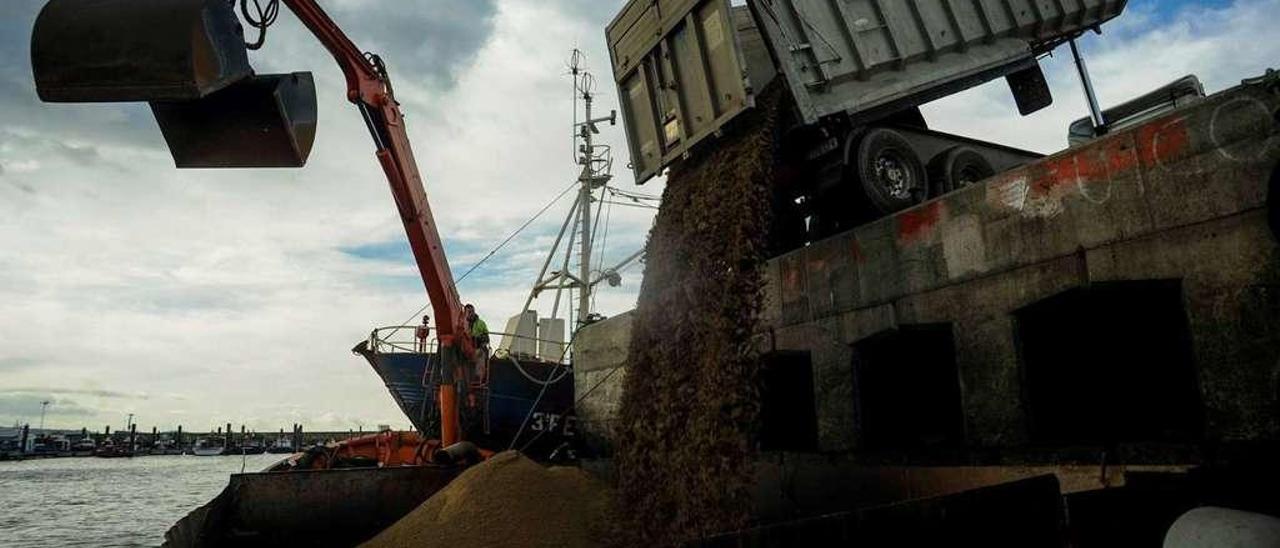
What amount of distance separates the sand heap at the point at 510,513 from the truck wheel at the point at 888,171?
4170 millimetres

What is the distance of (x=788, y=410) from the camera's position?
337 inches

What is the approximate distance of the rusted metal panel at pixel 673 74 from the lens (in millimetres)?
6520

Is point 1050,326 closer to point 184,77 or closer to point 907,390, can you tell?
point 907,390

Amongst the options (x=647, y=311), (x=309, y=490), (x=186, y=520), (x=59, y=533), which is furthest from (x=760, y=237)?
(x=59, y=533)

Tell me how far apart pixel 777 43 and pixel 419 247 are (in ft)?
20.0

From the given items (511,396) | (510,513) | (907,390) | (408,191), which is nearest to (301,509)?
(510,513)

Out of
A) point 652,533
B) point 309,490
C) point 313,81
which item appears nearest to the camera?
point 652,533

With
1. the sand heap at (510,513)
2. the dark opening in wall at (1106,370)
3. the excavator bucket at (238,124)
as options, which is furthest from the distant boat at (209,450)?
the dark opening in wall at (1106,370)

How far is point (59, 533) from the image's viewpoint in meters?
16.6

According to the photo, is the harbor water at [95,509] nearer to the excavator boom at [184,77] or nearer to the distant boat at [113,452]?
the excavator boom at [184,77]

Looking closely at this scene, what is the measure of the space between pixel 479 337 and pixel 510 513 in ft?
20.6

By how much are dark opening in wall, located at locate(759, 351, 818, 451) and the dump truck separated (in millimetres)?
1687

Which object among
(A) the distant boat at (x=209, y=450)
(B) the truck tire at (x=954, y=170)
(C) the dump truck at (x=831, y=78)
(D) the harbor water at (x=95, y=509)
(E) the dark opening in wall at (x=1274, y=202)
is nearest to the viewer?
(E) the dark opening in wall at (x=1274, y=202)

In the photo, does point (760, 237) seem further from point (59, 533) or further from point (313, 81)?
point (59, 533)
